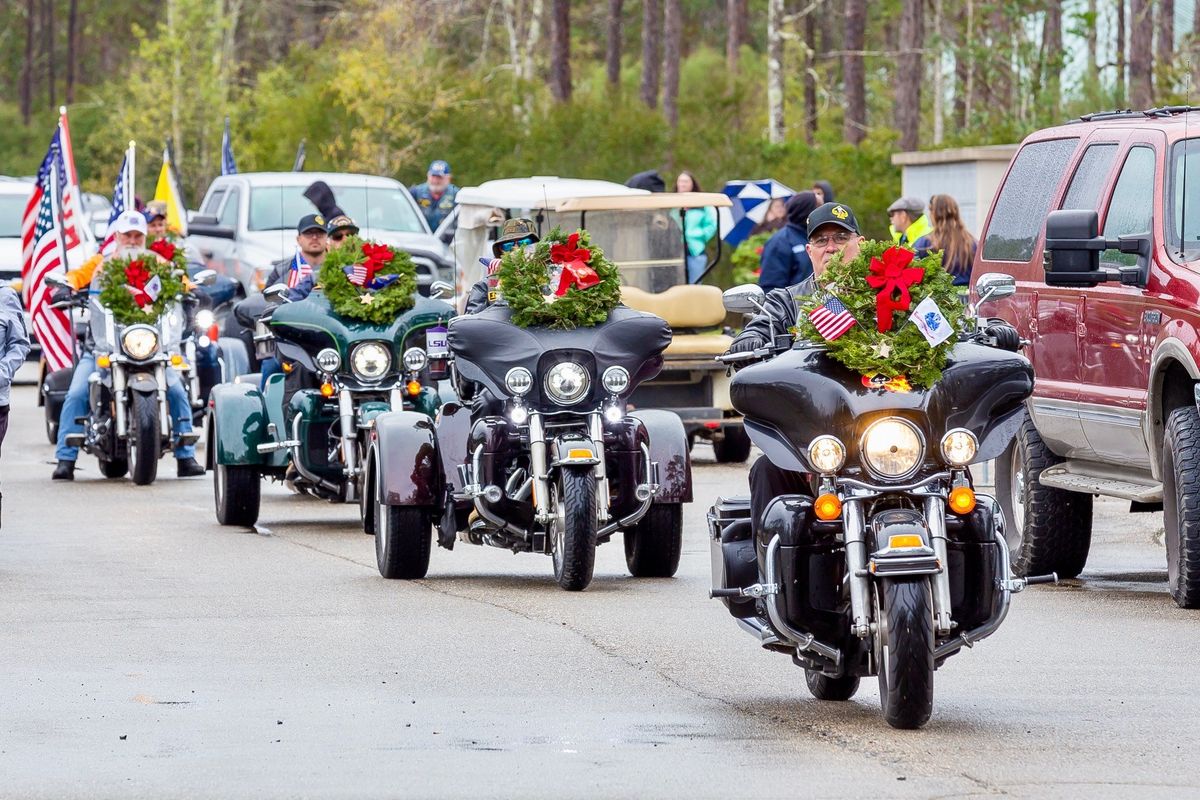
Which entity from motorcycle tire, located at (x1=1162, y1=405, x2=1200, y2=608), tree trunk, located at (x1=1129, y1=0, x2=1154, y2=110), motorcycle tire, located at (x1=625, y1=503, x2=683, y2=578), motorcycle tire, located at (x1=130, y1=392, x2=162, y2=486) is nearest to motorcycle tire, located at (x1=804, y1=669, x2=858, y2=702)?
motorcycle tire, located at (x1=1162, y1=405, x2=1200, y2=608)

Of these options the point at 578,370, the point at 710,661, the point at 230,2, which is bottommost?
the point at 710,661

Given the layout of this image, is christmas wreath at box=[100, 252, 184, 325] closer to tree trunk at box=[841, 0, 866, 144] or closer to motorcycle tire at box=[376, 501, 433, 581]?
motorcycle tire at box=[376, 501, 433, 581]

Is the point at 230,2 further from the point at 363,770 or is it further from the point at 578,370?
the point at 363,770

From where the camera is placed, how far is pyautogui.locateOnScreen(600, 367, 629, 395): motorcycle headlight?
40.6 ft

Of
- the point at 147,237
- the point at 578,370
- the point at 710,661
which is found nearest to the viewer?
the point at 710,661

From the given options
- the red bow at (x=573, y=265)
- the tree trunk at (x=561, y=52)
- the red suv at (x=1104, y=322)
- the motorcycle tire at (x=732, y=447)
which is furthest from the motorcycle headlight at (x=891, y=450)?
the tree trunk at (x=561, y=52)

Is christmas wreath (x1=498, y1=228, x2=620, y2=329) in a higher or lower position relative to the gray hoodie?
higher

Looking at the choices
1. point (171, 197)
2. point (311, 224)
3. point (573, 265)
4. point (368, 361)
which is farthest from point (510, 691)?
point (171, 197)

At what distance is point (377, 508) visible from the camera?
42.8 feet

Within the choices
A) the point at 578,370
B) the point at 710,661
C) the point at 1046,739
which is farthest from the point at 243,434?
the point at 1046,739

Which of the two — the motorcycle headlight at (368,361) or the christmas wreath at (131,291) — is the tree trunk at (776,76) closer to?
the christmas wreath at (131,291)

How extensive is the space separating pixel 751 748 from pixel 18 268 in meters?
22.7

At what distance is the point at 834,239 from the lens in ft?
30.3

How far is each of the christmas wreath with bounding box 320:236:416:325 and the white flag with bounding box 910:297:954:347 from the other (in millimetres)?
7493
